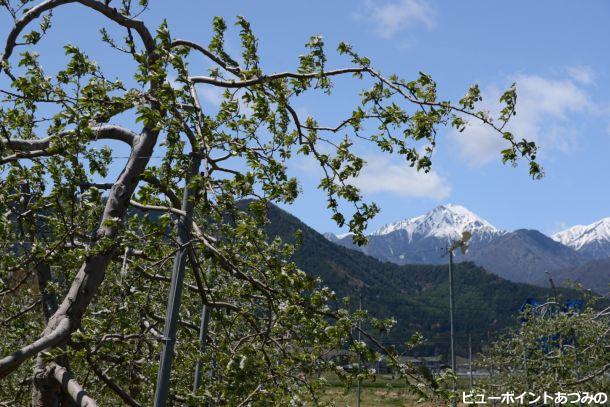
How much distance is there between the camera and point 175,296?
4.79 m

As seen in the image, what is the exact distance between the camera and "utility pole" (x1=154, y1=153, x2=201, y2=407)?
4.56 meters

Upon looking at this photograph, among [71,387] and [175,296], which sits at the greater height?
[175,296]

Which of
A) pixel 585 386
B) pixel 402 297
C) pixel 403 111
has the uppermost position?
pixel 402 297

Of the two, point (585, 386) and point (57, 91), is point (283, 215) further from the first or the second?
point (57, 91)

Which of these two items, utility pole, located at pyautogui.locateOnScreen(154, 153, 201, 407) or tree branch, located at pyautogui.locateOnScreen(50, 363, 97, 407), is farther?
tree branch, located at pyautogui.locateOnScreen(50, 363, 97, 407)

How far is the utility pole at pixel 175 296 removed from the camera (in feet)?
15.0

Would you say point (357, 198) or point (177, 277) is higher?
point (357, 198)

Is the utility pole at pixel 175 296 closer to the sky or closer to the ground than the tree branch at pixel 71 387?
closer to the sky

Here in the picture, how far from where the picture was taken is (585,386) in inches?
628

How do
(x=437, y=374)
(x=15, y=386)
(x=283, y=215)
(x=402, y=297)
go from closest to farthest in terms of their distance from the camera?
(x=437, y=374) < (x=15, y=386) < (x=283, y=215) < (x=402, y=297)

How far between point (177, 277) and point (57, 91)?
1944 millimetres

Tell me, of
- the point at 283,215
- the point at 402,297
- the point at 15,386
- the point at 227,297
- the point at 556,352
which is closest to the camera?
the point at 227,297

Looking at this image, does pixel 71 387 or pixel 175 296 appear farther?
pixel 71 387

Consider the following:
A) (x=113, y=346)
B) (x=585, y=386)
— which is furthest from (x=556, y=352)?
(x=113, y=346)
